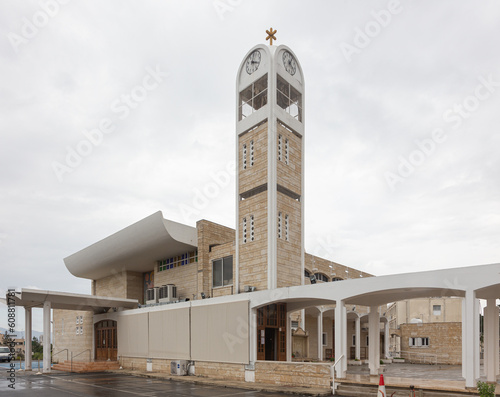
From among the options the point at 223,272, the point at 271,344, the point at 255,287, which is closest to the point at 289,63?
the point at 223,272

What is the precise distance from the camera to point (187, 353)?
24406 millimetres

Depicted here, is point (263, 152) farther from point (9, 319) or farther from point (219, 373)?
point (9, 319)

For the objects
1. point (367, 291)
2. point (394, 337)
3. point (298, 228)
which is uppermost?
point (298, 228)

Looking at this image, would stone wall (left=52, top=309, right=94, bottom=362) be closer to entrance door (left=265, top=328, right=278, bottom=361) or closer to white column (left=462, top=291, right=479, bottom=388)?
entrance door (left=265, top=328, right=278, bottom=361)

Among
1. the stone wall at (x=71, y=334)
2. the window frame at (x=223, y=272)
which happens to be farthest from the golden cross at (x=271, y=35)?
the stone wall at (x=71, y=334)

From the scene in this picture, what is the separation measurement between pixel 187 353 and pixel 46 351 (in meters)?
10.3

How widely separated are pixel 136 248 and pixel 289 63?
16.4m

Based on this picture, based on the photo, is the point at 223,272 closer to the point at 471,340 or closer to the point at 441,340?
the point at 471,340

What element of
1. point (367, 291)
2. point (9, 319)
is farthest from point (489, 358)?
point (9, 319)

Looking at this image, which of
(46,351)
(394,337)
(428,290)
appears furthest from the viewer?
(394,337)

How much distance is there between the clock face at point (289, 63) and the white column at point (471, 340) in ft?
57.6

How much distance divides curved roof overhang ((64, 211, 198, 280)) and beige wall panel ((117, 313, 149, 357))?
4.77 m

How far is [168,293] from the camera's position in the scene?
32469 mm

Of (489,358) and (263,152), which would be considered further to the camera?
(263,152)
